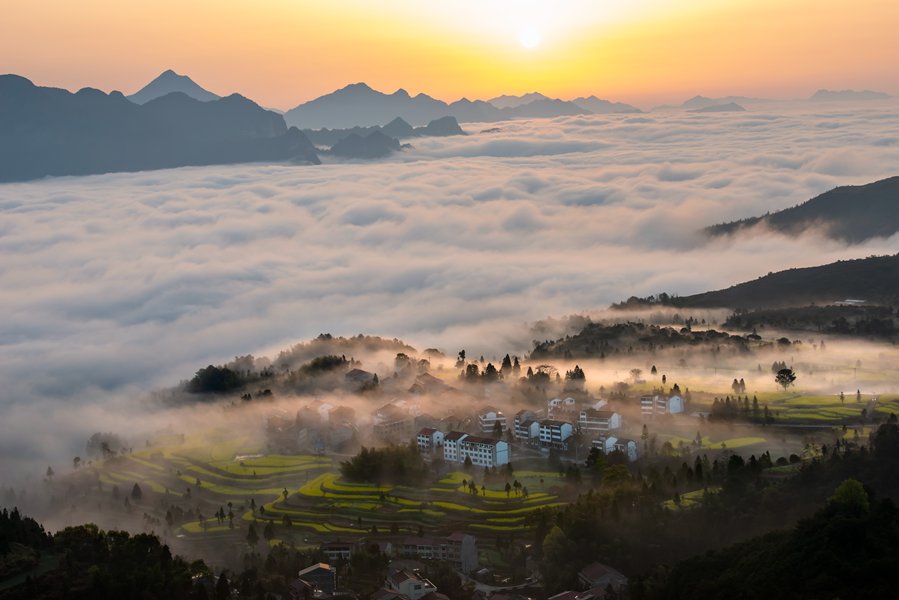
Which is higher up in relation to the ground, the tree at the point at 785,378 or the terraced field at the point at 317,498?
the tree at the point at 785,378

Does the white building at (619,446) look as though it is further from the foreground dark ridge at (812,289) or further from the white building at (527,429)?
the foreground dark ridge at (812,289)

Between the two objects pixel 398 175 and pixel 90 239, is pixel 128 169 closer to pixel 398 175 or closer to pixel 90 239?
pixel 398 175

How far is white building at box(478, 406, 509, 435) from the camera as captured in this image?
47.9m

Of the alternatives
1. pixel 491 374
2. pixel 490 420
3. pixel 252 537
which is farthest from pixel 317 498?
pixel 491 374

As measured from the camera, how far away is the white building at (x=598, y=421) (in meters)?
45.7

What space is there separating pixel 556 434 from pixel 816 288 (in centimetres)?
4011

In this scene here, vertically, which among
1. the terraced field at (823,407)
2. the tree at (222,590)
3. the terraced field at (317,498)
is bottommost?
the tree at (222,590)

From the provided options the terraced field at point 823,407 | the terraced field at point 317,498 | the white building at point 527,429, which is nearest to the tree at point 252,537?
the terraced field at point 317,498

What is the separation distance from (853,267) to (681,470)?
48109 mm

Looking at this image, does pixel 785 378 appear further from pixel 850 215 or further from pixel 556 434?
pixel 850 215

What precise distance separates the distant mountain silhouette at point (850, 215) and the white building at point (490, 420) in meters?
67.4

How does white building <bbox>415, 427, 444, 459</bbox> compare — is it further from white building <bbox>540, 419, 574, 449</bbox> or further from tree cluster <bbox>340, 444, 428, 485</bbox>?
white building <bbox>540, 419, 574, 449</bbox>

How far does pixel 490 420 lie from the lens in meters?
48.2

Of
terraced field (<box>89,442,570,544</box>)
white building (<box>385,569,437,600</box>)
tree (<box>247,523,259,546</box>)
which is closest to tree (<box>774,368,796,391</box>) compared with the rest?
terraced field (<box>89,442,570,544</box>)
